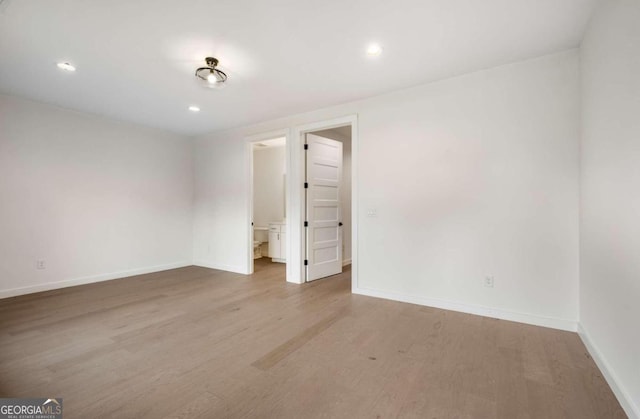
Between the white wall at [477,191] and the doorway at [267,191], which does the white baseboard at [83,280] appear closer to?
the doorway at [267,191]

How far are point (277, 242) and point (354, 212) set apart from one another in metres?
2.83

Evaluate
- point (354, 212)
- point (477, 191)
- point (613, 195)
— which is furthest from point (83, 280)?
point (613, 195)

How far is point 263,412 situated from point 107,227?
179 inches

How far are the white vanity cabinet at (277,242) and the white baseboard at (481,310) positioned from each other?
2699 mm

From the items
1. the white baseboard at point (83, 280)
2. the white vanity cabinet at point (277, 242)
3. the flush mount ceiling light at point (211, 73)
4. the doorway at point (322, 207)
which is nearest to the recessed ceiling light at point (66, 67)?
the flush mount ceiling light at point (211, 73)

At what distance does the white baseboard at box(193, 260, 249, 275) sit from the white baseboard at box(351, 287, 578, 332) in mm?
2353

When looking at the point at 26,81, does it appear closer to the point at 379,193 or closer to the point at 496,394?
the point at 379,193

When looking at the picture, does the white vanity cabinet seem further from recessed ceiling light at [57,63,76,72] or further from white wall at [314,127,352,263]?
recessed ceiling light at [57,63,76,72]

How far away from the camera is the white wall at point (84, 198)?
12.4 feet

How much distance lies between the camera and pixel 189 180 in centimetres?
589

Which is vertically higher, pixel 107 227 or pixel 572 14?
pixel 572 14

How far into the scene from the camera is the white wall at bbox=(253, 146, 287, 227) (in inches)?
277

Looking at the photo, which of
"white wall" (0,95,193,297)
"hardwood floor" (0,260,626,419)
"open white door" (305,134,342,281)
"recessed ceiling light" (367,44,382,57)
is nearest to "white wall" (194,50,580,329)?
"hardwood floor" (0,260,626,419)

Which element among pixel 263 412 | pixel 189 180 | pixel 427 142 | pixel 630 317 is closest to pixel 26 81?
pixel 189 180
